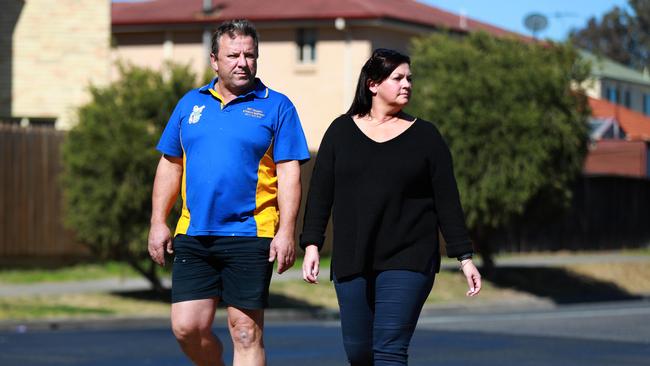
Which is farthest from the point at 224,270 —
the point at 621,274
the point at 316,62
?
the point at 316,62

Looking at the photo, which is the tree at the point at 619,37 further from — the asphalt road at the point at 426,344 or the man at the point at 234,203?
the man at the point at 234,203

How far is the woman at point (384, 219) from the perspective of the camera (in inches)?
267

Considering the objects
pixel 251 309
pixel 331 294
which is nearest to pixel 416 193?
pixel 251 309

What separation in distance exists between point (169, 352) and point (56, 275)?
1130 cm

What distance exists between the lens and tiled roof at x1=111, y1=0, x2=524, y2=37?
4362cm

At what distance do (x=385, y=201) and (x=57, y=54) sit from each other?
24671mm

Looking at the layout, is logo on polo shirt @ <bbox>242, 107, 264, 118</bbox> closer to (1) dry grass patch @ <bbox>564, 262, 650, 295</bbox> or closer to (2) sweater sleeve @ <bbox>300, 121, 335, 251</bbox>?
(2) sweater sleeve @ <bbox>300, 121, 335, 251</bbox>

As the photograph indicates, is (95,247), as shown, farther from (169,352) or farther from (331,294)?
(169,352)

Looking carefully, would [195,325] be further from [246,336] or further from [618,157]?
[618,157]

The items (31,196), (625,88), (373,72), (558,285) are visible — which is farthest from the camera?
(625,88)

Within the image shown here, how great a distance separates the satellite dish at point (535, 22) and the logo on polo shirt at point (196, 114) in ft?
149

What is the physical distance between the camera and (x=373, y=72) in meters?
7.00

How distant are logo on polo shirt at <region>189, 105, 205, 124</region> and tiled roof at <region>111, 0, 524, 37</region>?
35.0 metres

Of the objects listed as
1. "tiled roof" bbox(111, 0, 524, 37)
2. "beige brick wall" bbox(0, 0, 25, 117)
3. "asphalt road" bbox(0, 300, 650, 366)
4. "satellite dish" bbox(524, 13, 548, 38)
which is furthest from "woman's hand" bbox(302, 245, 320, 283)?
"satellite dish" bbox(524, 13, 548, 38)
